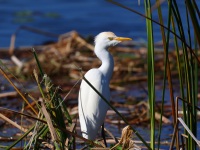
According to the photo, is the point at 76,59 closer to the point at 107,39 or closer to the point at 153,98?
the point at 107,39

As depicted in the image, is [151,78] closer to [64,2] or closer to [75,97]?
[75,97]

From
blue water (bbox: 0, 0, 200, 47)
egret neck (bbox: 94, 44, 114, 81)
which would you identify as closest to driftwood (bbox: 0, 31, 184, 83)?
blue water (bbox: 0, 0, 200, 47)

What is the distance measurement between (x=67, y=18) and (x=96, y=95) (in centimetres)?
840

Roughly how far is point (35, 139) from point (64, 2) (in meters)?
11.0

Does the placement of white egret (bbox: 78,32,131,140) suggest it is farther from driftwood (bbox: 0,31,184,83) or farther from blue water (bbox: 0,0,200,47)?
blue water (bbox: 0,0,200,47)

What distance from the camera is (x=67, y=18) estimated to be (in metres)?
13.0

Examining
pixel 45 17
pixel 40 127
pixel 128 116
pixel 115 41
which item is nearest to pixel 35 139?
pixel 40 127

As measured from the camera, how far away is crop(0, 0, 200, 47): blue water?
1150 centimetres

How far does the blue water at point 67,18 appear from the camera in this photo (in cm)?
1150

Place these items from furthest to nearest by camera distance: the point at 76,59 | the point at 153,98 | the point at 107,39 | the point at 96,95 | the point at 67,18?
the point at 67,18, the point at 76,59, the point at 107,39, the point at 96,95, the point at 153,98

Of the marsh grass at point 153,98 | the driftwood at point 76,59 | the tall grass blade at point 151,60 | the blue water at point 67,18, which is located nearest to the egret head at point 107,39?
the marsh grass at point 153,98

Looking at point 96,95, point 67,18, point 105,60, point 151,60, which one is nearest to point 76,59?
point 105,60

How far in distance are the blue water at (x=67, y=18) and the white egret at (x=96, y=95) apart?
5.59 metres

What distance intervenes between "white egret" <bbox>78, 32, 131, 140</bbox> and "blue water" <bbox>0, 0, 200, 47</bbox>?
5587 millimetres
